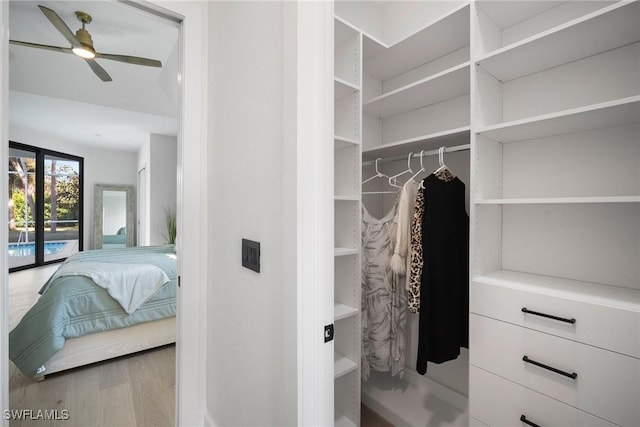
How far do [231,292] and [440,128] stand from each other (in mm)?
1624

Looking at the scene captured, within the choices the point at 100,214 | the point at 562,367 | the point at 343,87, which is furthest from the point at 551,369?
the point at 100,214

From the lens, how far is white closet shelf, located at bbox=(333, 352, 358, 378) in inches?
60.4

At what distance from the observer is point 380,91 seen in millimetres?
2215

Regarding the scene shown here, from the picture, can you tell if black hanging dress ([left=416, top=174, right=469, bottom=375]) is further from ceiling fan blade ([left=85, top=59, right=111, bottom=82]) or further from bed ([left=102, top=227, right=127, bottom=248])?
bed ([left=102, top=227, right=127, bottom=248])

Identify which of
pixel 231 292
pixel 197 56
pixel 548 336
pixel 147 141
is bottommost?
pixel 548 336

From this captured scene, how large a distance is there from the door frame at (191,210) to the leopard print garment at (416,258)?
43.1 inches

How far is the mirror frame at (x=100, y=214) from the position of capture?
19.7ft

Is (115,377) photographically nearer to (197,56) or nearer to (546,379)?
(197,56)

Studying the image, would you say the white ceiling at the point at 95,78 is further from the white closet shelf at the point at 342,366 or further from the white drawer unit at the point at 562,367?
the white drawer unit at the point at 562,367

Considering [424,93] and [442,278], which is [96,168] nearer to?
[424,93]

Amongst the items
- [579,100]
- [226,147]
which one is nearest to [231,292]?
[226,147]

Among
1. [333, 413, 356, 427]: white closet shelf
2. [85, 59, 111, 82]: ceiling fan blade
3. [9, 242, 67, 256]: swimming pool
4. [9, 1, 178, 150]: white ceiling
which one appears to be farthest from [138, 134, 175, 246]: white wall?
[333, 413, 356, 427]: white closet shelf

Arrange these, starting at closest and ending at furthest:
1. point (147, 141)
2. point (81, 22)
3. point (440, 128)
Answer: point (440, 128) → point (81, 22) → point (147, 141)

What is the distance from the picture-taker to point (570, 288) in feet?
3.89
